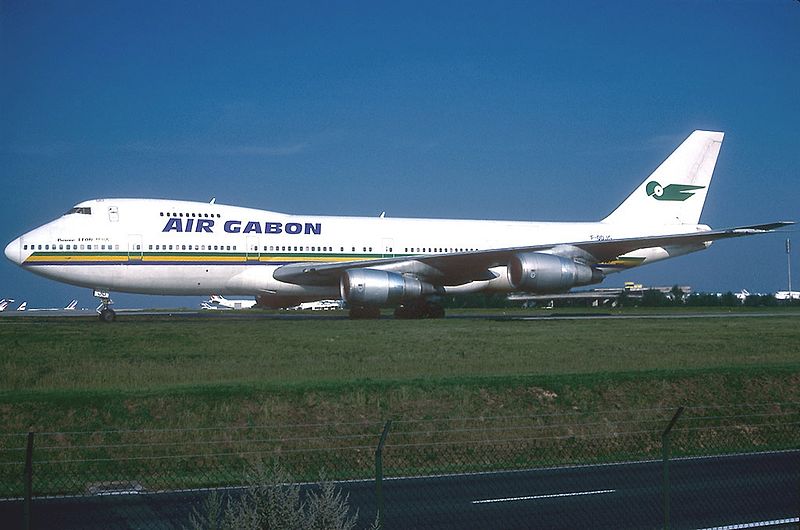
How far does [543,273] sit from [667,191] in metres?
11.7

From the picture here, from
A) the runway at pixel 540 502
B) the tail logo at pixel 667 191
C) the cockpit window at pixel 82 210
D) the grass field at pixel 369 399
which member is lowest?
the runway at pixel 540 502

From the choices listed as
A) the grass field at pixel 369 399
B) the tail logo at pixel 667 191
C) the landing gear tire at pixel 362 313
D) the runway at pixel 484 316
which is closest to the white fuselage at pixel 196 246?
the landing gear tire at pixel 362 313

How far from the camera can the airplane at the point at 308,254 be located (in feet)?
105

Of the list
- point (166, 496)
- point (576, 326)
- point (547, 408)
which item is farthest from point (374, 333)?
point (166, 496)

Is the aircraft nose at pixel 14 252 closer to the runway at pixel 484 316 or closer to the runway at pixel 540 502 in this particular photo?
the runway at pixel 484 316

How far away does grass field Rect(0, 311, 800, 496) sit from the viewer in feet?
43.6

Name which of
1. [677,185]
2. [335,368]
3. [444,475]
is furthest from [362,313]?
[444,475]

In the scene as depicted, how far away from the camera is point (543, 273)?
33.9 meters

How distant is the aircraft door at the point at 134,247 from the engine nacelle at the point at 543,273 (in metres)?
14.6

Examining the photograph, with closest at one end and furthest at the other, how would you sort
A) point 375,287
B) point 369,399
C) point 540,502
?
point 540,502, point 369,399, point 375,287

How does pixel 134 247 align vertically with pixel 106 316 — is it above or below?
above

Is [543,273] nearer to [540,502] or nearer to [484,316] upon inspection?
[484,316]

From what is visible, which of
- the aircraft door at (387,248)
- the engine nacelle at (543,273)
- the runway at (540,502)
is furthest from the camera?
the aircraft door at (387,248)

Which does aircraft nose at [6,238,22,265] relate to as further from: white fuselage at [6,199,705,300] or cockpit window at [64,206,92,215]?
cockpit window at [64,206,92,215]
